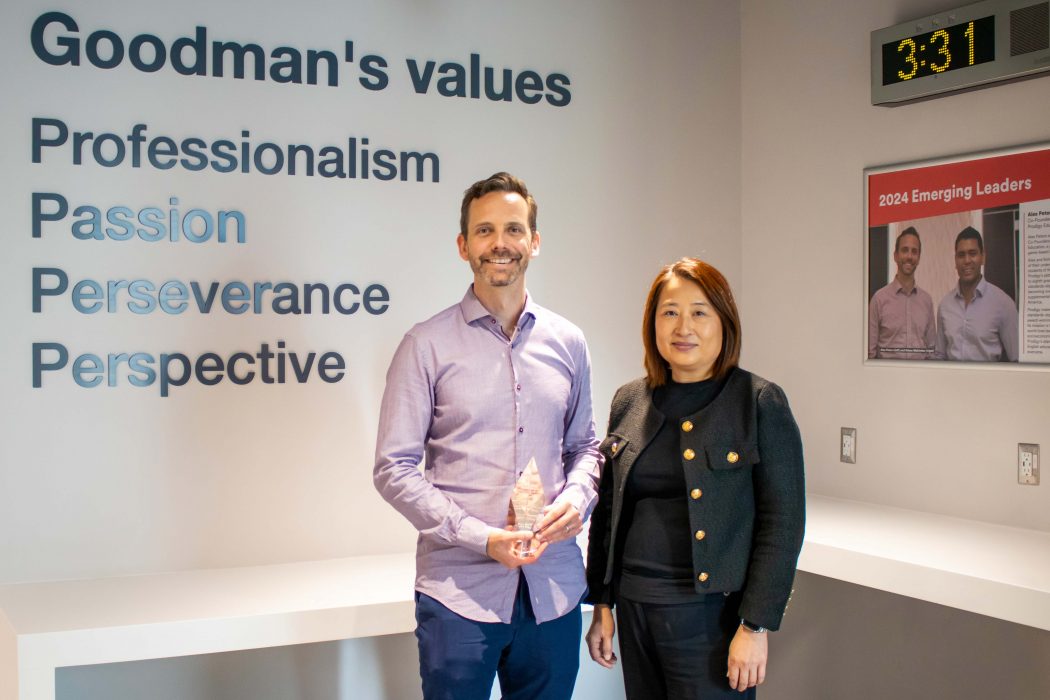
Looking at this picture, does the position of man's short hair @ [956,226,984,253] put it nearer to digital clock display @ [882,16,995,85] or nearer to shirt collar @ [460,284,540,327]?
digital clock display @ [882,16,995,85]

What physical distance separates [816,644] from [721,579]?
2.18 metres

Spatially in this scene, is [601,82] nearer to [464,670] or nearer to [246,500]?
[246,500]

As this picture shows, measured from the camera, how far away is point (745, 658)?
212 cm

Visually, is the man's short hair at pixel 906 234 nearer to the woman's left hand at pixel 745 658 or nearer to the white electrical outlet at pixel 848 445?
the white electrical outlet at pixel 848 445

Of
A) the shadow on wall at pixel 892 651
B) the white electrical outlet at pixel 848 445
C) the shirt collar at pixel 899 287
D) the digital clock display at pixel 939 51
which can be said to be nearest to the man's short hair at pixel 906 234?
the shirt collar at pixel 899 287

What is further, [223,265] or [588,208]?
[588,208]

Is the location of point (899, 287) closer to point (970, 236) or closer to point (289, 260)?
point (970, 236)

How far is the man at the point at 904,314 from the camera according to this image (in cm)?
364

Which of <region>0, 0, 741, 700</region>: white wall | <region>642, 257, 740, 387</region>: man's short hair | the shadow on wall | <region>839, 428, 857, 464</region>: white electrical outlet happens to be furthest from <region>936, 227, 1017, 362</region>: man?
<region>642, 257, 740, 387</region>: man's short hair

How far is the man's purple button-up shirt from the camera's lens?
2.33 meters

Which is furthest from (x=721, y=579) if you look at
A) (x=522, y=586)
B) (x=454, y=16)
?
(x=454, y=16)

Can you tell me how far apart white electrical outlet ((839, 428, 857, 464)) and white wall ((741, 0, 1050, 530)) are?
26 millimetres

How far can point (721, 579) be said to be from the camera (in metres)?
2.15

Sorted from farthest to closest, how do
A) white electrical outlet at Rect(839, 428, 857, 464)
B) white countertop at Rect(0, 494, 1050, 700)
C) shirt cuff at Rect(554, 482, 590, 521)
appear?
1. white electrical outlet at Rect(839, 428, 857, 464)
2. white countertop at Rect(0, 494, 1050, 700)
3. shirt cuff at Rect(554, 482, 590, 521)
